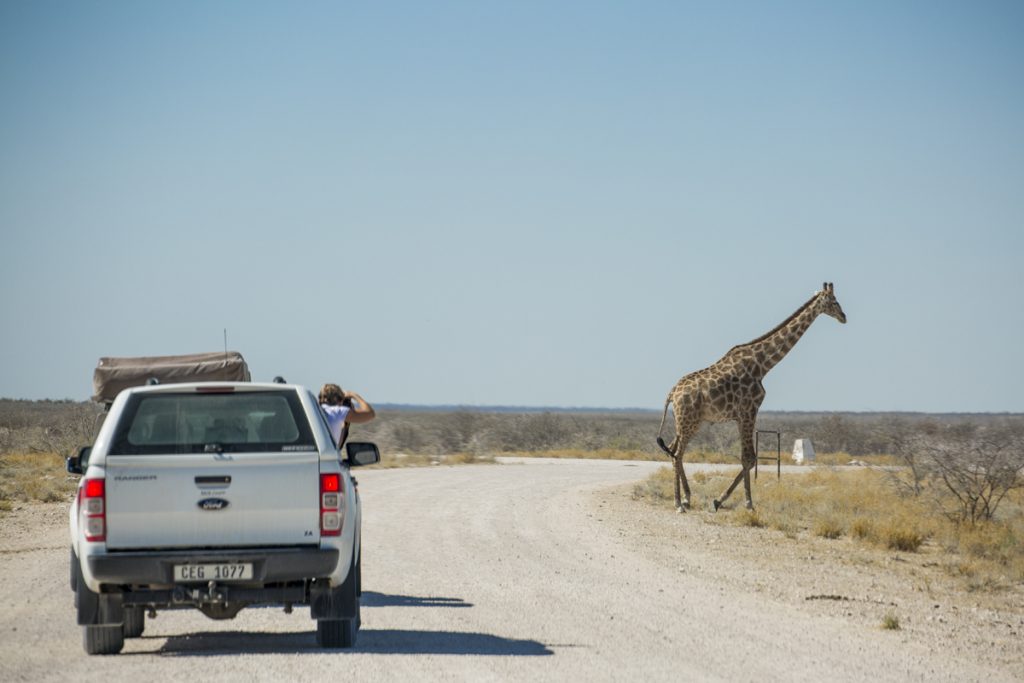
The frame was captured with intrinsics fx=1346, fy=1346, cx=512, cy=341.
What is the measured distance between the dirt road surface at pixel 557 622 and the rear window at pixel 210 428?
5.18ft

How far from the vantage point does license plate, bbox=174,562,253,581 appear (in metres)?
9.66

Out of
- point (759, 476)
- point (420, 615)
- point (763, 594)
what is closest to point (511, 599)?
point (420, 615)

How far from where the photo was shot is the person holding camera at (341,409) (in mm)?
13164

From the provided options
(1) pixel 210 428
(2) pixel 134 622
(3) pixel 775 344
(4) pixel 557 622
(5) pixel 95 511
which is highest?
(3) pixel 775 344

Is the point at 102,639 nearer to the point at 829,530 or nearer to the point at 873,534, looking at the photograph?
the point at 873,534

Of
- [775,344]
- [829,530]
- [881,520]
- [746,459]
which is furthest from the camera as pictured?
[775,344]

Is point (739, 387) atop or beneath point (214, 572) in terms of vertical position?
atop

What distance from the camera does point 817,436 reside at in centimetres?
7694

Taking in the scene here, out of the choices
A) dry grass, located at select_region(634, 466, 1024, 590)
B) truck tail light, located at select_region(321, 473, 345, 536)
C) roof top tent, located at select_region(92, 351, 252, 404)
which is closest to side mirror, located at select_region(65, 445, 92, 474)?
truck tail light, located at select_region(321, 473, 345, 536)

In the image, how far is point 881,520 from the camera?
21812 mm

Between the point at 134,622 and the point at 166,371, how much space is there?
5422 millimetres

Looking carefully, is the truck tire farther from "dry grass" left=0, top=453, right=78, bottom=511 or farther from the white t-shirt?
"dry grass" left=0, top=453, right=78, bottom=511

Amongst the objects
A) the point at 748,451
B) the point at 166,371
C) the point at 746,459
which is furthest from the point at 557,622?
the point at 748,451

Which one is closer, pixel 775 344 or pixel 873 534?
pixel 873 534
